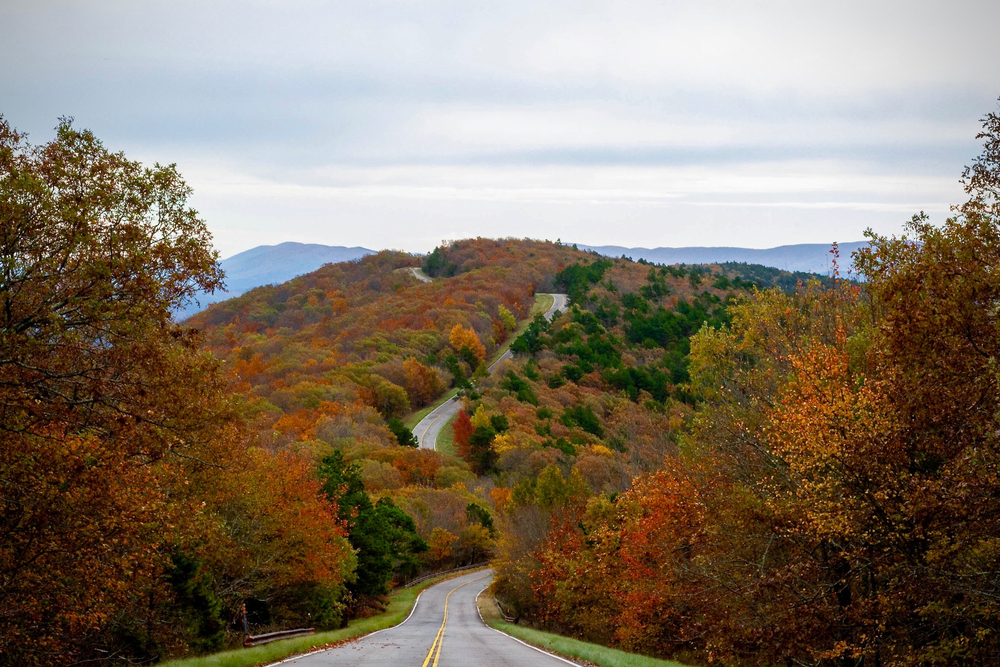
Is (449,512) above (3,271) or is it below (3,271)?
below

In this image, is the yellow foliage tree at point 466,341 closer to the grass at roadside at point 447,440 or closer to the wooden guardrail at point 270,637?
the grass at roadside at point 447,440

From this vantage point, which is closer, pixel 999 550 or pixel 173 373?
pixel 999 550

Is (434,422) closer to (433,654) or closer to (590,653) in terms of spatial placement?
(590,653)

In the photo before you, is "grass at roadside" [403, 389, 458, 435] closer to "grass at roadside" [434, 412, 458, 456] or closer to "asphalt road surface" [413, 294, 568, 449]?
"asphalt road surface" [413, 294, 568, 449]

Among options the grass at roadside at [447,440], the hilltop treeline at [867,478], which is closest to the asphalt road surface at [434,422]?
the grass at roadside at [447,440]

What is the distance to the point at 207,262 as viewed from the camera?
14.1 meters

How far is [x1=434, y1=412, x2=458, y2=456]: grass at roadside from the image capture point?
4493 inches

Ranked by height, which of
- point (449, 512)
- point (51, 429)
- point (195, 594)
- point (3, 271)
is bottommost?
point (449, 512)

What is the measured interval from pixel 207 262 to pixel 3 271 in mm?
3175

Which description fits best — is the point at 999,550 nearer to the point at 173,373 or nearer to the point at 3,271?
the point at 173,373

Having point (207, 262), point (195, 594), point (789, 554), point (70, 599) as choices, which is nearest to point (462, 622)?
point (195, 594)

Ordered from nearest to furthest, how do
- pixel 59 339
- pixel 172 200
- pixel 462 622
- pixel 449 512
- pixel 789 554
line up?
pixel 59 339, pixel 172 200, pixel 789 554, pixel 462 622, pixel 449 512

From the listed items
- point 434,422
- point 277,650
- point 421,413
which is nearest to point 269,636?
point 277,650

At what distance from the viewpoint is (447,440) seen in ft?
393
